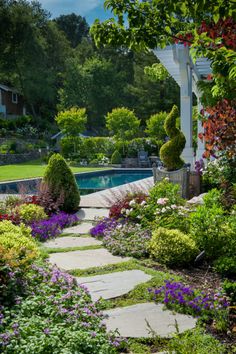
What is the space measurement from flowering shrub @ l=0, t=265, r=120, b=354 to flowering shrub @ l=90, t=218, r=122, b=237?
2.46m

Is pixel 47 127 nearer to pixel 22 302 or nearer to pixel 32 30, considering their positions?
pixel 32 30

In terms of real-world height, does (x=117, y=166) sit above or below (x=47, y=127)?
below

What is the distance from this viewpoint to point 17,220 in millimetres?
6602

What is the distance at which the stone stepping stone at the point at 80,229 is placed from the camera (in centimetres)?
651

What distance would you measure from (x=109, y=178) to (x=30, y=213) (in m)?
12.6

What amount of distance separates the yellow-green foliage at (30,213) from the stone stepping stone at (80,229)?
1.59 feet

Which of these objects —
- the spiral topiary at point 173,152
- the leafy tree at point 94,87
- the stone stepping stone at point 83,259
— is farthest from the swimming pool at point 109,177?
the leafy tree at point 94,87

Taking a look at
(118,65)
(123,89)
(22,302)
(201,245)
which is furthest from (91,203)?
(118,65)

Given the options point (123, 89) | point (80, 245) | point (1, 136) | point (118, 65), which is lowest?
point (80, 245)

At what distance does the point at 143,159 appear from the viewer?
23.9m

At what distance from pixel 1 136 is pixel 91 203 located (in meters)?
23.4

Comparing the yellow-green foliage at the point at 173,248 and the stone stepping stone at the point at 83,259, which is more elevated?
the yellow-green foliage at the point at 173,248

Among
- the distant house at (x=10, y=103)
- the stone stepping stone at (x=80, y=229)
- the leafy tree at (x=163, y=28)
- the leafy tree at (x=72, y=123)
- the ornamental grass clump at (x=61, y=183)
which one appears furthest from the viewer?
the distant house at (x=10, y=103)

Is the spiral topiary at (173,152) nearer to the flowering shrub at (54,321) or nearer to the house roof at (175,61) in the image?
the house roof at (175,61)
